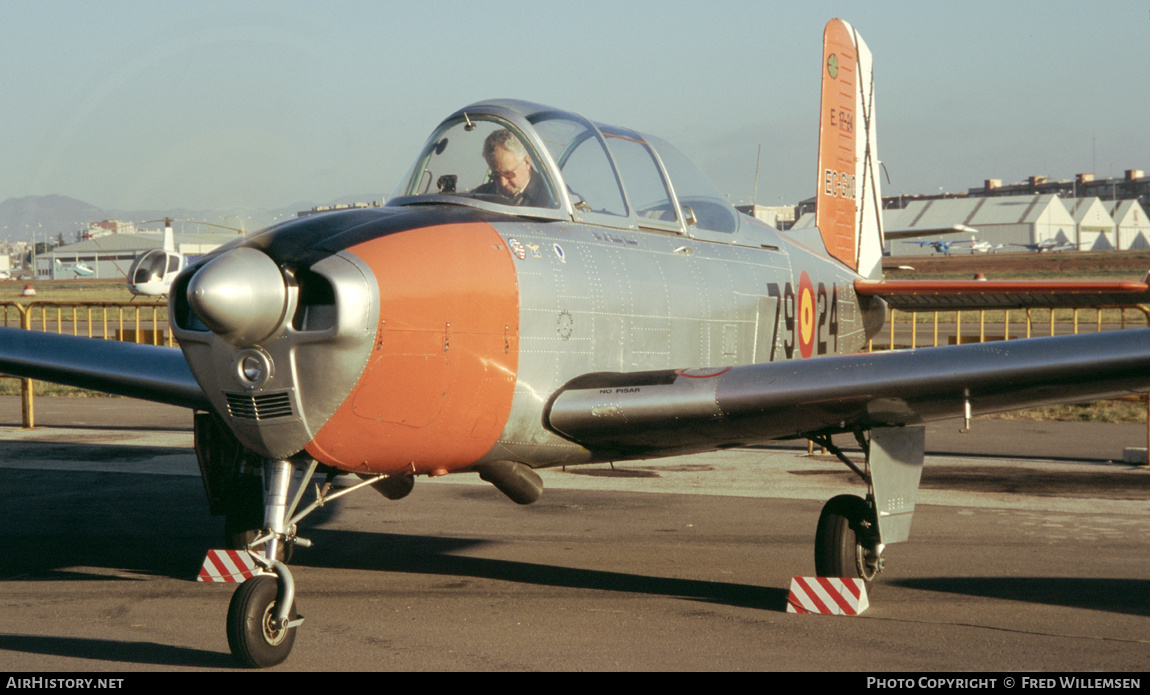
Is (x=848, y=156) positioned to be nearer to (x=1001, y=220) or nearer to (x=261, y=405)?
(x=261, y=405)

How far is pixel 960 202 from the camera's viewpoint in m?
131

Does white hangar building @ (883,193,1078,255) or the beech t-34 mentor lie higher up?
white hangar building @ (883,193,1078,255)

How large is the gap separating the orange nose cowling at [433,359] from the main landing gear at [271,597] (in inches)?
10.8

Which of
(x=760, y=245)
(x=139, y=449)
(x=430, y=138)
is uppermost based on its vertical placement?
(x=430, y=138)

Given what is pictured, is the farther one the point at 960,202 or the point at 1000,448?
the point at 960,202

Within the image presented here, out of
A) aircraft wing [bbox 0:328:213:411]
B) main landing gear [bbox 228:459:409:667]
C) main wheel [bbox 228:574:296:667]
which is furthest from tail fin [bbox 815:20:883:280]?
main wheel [bbox 228:574:296:667]

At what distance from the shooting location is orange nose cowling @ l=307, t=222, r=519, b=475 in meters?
Result: 4.60

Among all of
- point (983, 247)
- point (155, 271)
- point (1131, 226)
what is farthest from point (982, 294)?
point (1131, 226)

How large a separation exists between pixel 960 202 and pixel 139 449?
13092 cm

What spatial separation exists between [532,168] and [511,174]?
0.39 feet

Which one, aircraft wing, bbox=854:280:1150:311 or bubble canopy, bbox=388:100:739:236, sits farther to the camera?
aircraft wing, bbox=854:280:1150:311

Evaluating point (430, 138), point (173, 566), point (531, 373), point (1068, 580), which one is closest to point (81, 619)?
point (173, 566)

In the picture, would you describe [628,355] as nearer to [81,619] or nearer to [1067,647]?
[1067,647]

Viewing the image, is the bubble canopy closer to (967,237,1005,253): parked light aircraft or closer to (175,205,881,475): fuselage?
(175,205,881,475): fuselage
